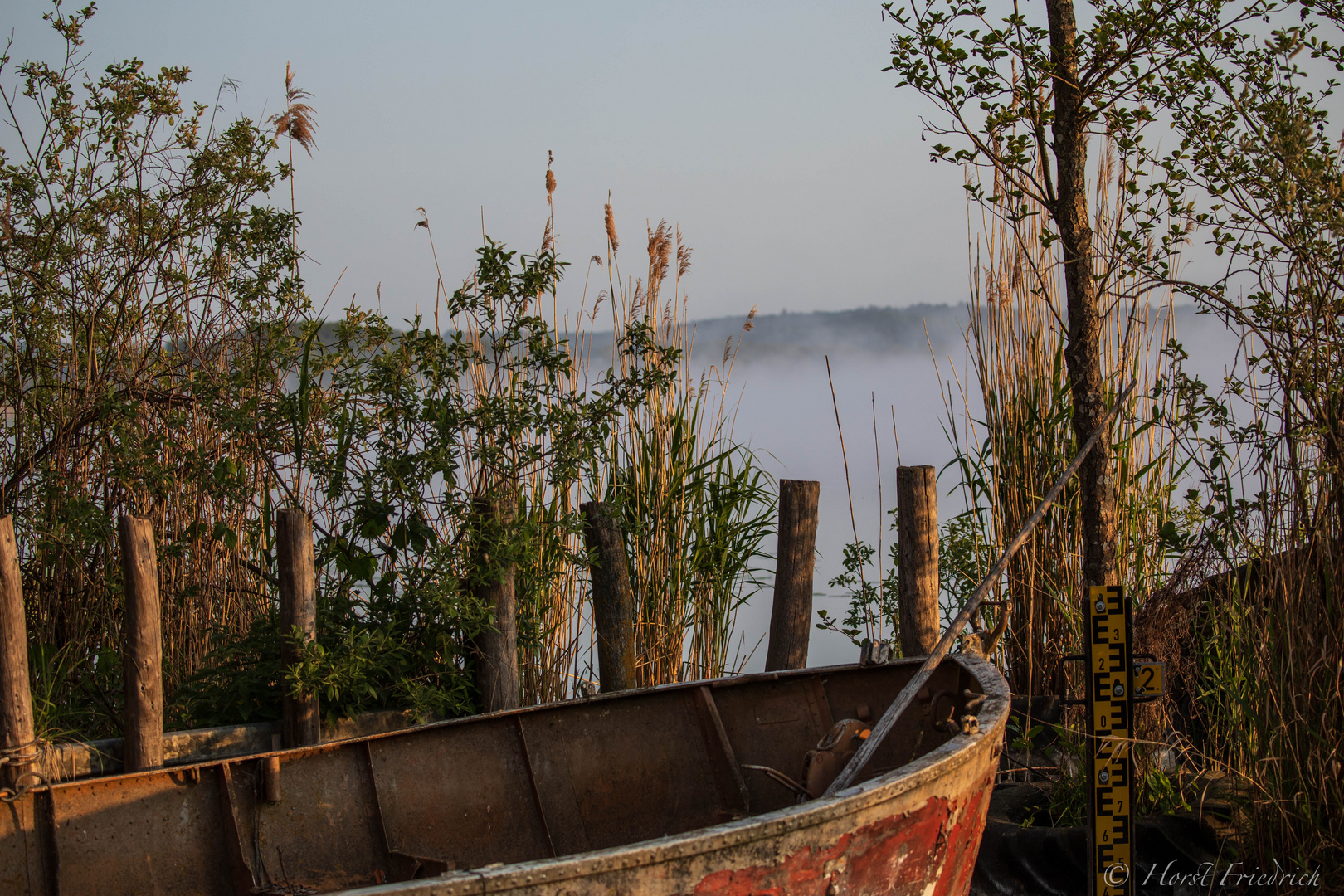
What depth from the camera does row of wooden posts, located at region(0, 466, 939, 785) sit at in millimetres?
2539

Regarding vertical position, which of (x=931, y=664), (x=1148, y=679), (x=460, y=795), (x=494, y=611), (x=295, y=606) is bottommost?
(x=460, y=795)

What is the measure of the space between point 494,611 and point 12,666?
55.2 inches

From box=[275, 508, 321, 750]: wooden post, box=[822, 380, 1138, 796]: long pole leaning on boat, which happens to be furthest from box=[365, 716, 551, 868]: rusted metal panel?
box=[822, 380, 1138, 796]: long pole leaning on boat

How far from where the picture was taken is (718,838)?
1.92 metres

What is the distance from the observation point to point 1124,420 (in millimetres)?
3861

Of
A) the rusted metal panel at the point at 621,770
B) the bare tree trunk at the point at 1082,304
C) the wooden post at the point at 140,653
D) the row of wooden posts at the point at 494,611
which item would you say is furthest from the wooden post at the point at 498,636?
the bare tree trunk at the point at 1082,304

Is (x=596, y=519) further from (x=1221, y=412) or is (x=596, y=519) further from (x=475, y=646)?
(x=1221, y=412)

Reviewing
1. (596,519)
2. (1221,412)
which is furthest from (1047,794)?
(596,519)

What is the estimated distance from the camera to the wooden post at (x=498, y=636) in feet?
11.3

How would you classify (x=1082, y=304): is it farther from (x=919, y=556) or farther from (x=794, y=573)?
(x=794, y=573)

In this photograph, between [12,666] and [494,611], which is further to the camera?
[494,611]

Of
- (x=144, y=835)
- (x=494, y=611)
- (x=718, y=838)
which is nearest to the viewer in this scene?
(x=718, y=838)

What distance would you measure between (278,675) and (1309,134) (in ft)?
11.1

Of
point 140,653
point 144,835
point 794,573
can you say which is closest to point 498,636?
point 140,653
